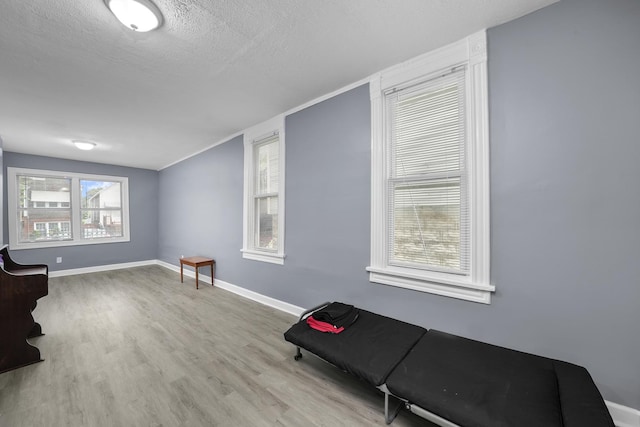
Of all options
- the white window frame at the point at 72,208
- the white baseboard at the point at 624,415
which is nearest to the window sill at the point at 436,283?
the white baseboard at the point at 624,415

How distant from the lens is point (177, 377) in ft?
6.29

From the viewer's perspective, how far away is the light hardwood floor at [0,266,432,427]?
1545 mm

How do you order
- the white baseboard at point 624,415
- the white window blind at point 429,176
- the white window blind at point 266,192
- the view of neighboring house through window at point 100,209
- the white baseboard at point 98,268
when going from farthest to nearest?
the view of neighboring house through window at point 100,209 < the white baseboard at point 98,268 < the white window blind at point 266,192 < the white window blind at point 429,176 < the white baseboard at point 624,415

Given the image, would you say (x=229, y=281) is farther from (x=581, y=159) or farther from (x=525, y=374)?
(x=581, y=159)

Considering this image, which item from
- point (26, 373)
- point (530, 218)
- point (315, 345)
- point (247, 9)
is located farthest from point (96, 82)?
point (530, 218)

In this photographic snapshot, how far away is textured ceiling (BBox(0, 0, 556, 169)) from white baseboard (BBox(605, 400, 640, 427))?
2.48m

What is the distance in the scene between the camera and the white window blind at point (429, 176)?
6.38 feet

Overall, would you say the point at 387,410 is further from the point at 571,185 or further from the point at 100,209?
the point at 100,209

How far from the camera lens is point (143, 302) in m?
3.55

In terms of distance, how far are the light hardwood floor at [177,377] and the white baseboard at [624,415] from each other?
3.48 feet

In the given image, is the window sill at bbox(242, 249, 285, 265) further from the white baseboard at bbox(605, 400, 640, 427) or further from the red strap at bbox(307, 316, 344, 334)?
the white baseboard at bbox(605, 400, 640, 427)

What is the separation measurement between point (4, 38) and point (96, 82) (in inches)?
24.7

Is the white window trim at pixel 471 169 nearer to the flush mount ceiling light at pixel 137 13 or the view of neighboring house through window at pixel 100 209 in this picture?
the flush mount ceiling light at pixel 137 13

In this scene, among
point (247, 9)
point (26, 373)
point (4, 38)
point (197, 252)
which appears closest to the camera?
point (247, 9)
